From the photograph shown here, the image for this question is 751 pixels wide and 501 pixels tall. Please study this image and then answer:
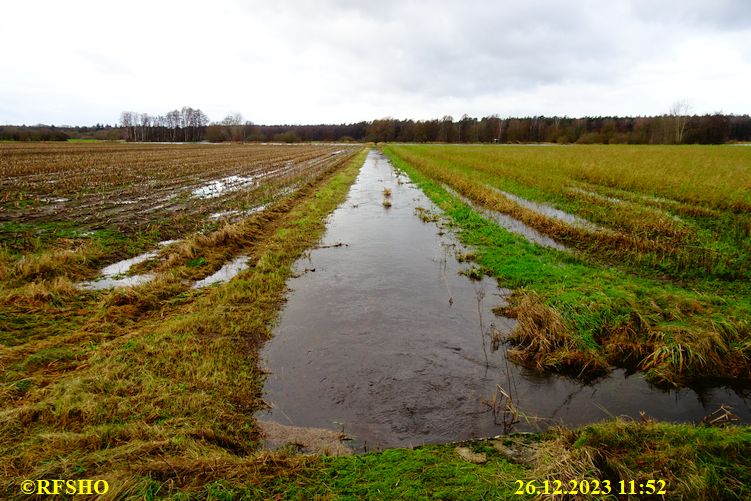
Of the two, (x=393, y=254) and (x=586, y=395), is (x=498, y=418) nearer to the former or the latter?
(x=586, y=395)

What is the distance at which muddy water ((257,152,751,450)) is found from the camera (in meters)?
4.86

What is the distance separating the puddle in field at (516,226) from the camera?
12430 mm

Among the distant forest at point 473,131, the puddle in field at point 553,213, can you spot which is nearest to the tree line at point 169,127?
the distant forest at point 473,131

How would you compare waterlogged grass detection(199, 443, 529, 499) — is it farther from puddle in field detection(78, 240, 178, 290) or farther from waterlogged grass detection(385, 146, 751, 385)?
puddle in field detection(78, 240, 178, 290)

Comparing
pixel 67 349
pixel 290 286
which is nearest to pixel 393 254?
pixel 290 286

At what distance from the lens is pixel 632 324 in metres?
6.68

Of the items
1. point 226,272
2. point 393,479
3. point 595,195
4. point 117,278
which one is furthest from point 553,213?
point 117,278

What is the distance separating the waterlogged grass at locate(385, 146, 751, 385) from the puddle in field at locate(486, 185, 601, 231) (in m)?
4.59

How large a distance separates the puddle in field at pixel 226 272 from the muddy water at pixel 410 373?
172cm

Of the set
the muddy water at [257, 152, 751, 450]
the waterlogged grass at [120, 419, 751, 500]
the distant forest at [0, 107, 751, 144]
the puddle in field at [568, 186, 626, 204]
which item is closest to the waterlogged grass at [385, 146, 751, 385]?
the muddy water at [257, 152, 751, 450]

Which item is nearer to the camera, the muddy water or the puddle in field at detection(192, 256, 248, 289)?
the muddy water

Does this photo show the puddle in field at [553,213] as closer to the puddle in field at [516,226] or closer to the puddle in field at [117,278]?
the puddle in field at [516,226]

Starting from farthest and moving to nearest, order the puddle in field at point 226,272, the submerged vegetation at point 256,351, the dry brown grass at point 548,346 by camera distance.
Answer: the puddle in field at point 226,272, the dry brown grass at point 548,346, the submerged vegetation at point 256,351
